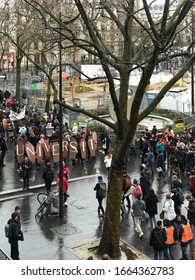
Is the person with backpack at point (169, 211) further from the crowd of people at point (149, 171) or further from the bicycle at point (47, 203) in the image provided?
the bicycle at point (47, 203)

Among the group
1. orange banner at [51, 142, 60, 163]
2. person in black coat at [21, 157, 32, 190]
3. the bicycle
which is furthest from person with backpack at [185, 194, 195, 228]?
orange banner at [51, 142, 60, 163]

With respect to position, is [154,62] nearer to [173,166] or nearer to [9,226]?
[9,226]

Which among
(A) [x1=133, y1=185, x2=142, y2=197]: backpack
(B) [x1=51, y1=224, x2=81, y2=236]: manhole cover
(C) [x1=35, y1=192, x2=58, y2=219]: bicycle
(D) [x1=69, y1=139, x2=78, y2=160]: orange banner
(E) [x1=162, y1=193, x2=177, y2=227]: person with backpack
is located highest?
(D) [x1=69, y1=139, x2=78, y2=160]: orange banner

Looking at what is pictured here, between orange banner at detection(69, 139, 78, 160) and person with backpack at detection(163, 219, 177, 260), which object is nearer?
person with backpack at detection(163, 219, 177, 260)

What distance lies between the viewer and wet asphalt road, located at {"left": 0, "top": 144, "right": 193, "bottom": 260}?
13160mm

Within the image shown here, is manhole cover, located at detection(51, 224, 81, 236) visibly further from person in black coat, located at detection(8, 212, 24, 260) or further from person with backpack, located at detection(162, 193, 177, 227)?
person with backpack, located at detection(162, 193, 177, 227)

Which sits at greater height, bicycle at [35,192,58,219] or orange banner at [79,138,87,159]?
orange banner at [79,138,87,159]

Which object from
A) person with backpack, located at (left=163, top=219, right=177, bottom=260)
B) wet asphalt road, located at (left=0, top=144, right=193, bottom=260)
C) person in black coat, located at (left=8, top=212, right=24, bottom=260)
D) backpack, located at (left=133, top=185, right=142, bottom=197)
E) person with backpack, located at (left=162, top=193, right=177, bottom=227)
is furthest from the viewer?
backpack, located at (left=133, top=185, right=142, bottom=197)

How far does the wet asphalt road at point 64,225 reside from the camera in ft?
43.2

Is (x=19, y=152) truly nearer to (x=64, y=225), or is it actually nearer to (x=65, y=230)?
(x=64, y=225)

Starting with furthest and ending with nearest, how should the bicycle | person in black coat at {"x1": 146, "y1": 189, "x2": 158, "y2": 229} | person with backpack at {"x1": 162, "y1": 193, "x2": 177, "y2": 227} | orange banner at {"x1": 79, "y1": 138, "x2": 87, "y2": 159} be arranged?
orange banner at {"x1": 79, "y1": 138, "x2": 87, "y2": 159} < the bicycle < person in black coat at {"x1": 146, "y1": 189, "x2": 158, "y2": 229} < person with backpack at {"x1": 162, "y1": 193, "x2": 177, "y2": 227}

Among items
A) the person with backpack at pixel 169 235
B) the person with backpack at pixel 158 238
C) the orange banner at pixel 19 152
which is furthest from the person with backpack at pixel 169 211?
the orange banner at pixel 19 152

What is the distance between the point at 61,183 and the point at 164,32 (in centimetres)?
674
